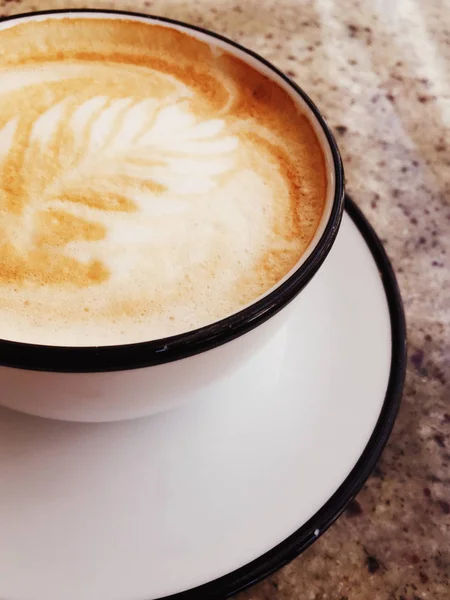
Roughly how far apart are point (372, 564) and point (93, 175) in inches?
18.4

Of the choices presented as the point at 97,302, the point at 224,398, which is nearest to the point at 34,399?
the point at 97,302

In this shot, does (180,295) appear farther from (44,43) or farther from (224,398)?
(44,43)

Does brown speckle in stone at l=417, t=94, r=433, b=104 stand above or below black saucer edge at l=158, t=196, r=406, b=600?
below

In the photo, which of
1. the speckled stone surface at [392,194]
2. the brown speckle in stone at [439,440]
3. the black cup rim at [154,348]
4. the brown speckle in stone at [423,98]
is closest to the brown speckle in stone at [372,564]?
the speckled stone surface at [392,194]

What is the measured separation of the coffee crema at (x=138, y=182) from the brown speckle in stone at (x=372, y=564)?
0.28 m

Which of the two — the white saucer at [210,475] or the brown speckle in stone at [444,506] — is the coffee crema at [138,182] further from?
the brown speckle in stone at [444,506]

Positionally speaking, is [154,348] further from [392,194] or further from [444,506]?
[392,194]

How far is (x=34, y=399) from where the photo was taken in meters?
0.47

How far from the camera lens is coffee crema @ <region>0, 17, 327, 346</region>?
0.50 meters

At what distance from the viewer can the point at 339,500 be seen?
503mm

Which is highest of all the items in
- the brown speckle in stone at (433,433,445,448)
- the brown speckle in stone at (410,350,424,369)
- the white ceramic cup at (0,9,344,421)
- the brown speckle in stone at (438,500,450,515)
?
the white ceramic cup at (0,9,344,421)

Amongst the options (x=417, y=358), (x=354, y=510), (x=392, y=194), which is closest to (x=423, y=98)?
(x=392, y=194)

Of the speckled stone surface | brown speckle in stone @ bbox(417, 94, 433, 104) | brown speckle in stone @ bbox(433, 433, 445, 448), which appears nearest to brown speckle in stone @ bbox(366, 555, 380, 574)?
the speckled stone surface

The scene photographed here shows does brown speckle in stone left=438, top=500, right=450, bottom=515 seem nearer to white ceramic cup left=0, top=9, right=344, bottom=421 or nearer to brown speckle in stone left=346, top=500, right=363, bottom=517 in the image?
brown speckle in stone left=346, top=500, right=363, bottom=517
